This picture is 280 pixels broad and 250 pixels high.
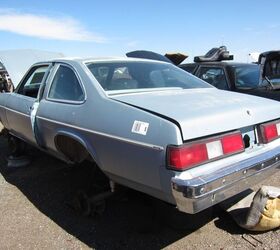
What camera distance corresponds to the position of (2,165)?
5.71 metres

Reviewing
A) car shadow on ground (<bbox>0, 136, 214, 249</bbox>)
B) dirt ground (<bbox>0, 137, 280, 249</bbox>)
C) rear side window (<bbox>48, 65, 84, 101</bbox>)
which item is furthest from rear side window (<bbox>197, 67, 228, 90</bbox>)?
rear side window (<bbox>48, 65, 84, 101</bbox>)

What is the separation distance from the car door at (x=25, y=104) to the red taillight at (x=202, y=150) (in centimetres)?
238

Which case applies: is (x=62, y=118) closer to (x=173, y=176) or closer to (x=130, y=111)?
(x=130, y=111)

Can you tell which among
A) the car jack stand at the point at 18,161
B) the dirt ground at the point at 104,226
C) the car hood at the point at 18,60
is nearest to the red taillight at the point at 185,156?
the dirt ground at the point at 104,226

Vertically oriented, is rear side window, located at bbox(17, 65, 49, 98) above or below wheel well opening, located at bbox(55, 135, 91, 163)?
above

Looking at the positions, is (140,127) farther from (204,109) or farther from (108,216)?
(108,216)

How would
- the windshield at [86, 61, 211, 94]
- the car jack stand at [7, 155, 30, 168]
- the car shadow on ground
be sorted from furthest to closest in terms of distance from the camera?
the car jack stand at [7, 155, 30, 168], the windshield at [86, 61, 211, 94], the car shadow on ground

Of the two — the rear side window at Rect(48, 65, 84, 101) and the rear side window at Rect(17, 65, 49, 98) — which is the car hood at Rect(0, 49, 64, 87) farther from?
the rear side window at Rect(48, 65, 84, 101)

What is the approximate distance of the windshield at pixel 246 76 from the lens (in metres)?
6.40

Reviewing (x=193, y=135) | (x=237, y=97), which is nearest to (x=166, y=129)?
(x=193, y=135)

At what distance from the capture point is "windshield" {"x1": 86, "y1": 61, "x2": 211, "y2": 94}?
3661mm

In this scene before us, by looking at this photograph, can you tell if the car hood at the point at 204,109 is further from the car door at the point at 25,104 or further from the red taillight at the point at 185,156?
the car door at the point at 25,104

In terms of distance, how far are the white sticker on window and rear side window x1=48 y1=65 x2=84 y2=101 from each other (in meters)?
0.89

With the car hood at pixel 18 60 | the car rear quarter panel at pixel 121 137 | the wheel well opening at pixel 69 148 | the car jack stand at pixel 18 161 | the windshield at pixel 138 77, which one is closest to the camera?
the car rear quarter panel at pixel 121 137
